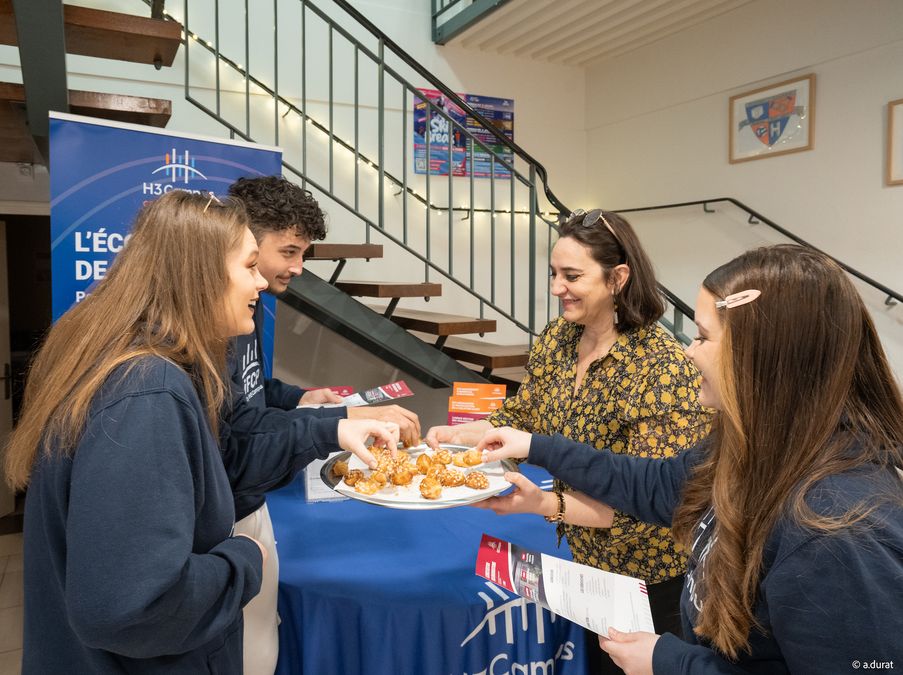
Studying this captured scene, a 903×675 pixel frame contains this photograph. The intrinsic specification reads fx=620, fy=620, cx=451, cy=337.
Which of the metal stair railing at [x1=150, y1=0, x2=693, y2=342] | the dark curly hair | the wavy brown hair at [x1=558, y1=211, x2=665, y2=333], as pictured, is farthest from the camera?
the metal stair railing at [x1=150, y1=0, x2=693, y2=342]

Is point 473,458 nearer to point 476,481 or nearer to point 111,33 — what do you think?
point 476,481

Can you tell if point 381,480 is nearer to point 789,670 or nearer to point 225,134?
point 789,670

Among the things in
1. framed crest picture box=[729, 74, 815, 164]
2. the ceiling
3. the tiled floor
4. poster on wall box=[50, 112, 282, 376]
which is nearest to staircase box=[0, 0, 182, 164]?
poster on wall box=[50, 112, 282, 376]

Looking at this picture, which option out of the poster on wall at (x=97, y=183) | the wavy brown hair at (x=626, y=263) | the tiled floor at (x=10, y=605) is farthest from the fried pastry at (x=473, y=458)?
the tiled floor at (x=10, y=605)

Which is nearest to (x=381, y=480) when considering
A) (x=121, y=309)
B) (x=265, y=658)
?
(x=265, y=658)

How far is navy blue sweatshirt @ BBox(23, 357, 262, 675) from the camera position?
76 centimetres

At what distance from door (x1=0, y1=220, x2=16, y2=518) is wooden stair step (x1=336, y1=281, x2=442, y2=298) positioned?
2.43 meters

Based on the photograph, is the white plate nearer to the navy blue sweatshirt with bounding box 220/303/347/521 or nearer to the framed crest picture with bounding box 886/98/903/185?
the navy blue sweatshirt with bounding box 220/303/347/521

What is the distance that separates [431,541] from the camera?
164 centimetres

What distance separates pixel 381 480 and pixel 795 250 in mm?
968

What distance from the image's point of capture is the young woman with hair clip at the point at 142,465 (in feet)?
2.51

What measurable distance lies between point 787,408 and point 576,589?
47 centimetres

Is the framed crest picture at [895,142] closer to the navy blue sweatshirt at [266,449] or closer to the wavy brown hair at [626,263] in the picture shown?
the wavy brown hair at [626,263]

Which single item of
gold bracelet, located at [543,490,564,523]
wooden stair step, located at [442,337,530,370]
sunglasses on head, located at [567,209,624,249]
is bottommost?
gold bracelet, located at [543,490,564,523]
